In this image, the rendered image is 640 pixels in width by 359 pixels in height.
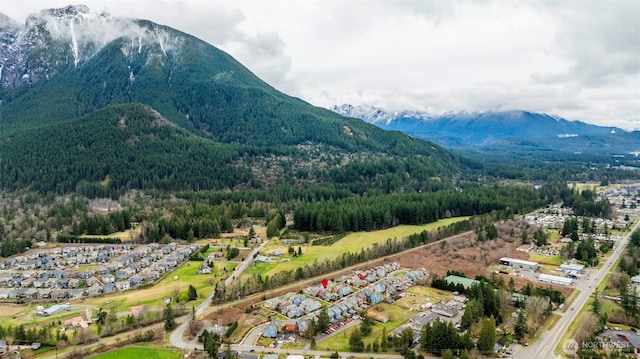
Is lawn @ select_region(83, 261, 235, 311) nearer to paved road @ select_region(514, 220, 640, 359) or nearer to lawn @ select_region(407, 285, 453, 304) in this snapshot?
lawn @ select_region(407, 285, 453, 304)

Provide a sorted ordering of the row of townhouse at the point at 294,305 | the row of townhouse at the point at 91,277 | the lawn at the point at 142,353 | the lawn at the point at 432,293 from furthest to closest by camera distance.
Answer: the row of townhouse at the point at 91,277 < the lawn at the point at 432,293 < the row of townhouse at the point at 294,305 < the lawn at the point at 142,353

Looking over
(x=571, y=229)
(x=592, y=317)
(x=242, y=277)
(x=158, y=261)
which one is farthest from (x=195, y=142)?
(x=592, y=317)

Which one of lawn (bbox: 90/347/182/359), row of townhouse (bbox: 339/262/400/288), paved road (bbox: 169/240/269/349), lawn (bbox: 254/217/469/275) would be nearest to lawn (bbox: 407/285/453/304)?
row of townhouse (bbox: 339/262/400/288)

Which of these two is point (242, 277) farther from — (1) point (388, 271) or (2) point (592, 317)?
(2) point (592, 317)

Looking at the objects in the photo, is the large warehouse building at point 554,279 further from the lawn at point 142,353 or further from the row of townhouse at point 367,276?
the lawn at point 142,353

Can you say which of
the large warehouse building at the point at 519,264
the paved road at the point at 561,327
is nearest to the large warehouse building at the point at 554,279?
the paved road at the point at 561,327

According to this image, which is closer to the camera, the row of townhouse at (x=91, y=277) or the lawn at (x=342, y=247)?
the row of townhouse at (x=91, y=277)
